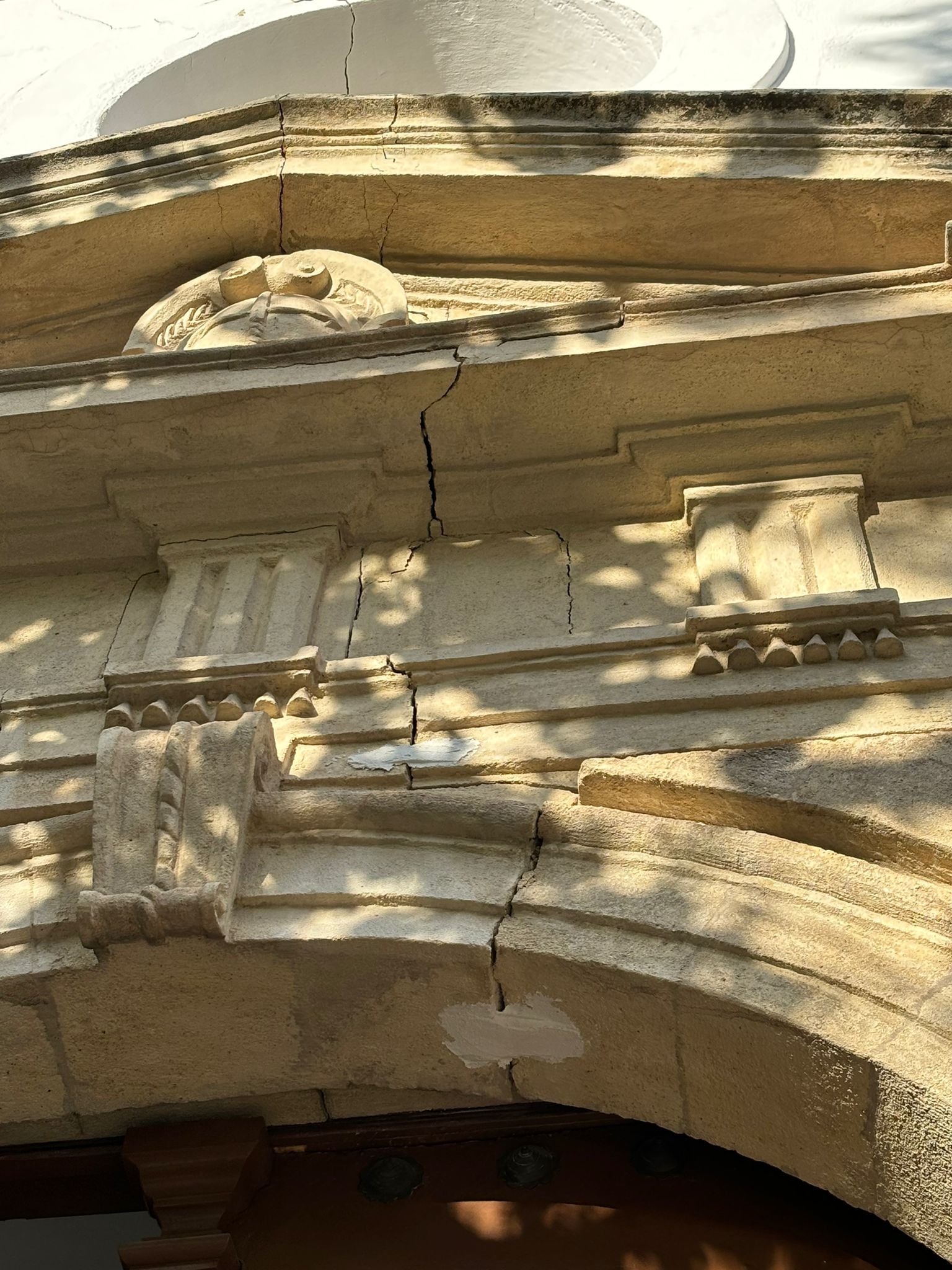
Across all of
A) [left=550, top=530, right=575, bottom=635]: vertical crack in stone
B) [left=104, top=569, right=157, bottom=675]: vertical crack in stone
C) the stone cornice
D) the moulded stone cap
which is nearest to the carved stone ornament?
the stone cornice

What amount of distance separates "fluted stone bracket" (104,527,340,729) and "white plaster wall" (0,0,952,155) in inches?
147

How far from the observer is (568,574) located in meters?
4.24

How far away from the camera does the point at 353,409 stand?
4355 mm

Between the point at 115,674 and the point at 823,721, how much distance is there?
179cm

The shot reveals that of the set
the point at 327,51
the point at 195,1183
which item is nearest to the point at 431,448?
the point at 195,1183

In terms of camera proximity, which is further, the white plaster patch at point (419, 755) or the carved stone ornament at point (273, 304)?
the carved stone ornament at point (273, 304)

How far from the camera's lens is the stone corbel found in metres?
3.53

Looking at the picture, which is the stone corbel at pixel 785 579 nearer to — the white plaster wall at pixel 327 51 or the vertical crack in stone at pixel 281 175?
the vertical crack in stone at pixel 281 175

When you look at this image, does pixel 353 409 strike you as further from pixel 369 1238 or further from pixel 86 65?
pixel 86 65

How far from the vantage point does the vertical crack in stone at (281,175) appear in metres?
5.29

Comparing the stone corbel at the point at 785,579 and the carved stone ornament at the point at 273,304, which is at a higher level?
the carved stone ornament at the point at 273,304

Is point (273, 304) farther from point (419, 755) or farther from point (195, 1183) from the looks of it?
point (195, 1183)

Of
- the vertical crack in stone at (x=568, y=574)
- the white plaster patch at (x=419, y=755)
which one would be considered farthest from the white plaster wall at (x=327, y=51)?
the white plaster patch at (x=419, y=755)

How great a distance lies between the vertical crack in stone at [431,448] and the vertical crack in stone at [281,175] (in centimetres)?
136
